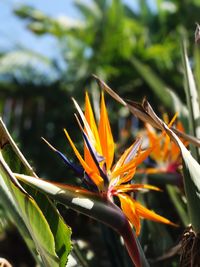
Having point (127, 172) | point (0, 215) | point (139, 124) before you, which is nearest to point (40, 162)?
point (139, 124)

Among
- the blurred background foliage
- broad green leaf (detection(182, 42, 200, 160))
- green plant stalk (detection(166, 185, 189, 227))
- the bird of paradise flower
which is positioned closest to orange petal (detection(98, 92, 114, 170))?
the bird of paradise flower

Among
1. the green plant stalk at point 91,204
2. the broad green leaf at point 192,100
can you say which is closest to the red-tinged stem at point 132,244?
the green plant stalk at point 91,204

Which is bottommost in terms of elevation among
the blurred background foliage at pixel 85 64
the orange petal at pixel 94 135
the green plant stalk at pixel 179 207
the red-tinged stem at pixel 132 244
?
the blurred background foliage at pixel 85 64

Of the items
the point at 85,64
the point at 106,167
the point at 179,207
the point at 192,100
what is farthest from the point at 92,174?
the point at 85,64

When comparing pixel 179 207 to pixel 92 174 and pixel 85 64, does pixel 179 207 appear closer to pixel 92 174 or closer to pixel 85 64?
pixel 92 174

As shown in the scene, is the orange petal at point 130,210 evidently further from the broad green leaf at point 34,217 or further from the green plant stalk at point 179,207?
the green plant stalk at point 179,207

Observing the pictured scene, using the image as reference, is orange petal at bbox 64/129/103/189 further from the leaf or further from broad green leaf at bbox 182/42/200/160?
broad green leaf at bbox 182/42/200/160
